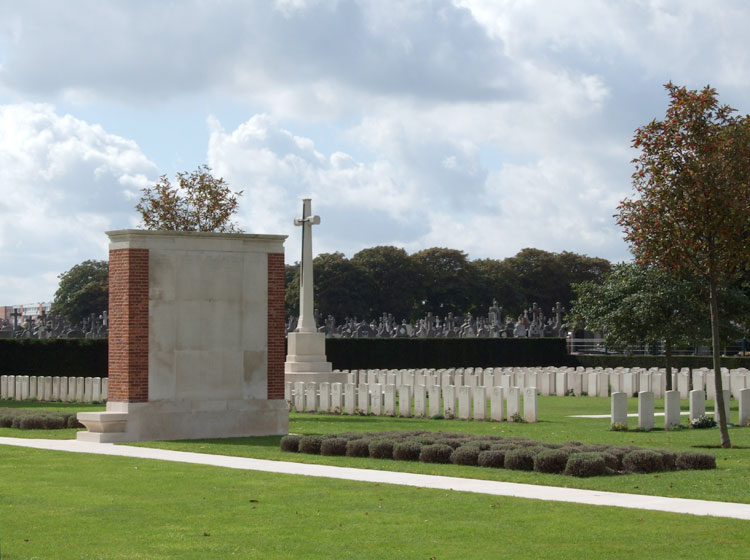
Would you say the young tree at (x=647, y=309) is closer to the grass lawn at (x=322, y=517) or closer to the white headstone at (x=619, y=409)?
the white headstone at (x=619, y=409)

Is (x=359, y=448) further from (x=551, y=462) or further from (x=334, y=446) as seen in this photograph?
(x=551, y=462)

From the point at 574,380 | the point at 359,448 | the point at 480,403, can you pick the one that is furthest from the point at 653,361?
the point at 359,448

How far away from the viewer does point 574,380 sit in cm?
3784

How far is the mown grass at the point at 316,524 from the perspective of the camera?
909 cm

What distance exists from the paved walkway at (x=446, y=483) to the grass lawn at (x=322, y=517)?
0.37 meters

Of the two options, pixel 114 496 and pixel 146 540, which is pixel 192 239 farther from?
pixel 146 540

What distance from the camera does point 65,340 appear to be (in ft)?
136

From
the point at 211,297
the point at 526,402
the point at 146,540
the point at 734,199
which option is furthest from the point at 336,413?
the point at 146,540

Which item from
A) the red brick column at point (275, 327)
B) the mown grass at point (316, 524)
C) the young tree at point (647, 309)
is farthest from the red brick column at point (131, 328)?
the young tree at point (647, 309)

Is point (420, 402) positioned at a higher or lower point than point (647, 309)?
lower

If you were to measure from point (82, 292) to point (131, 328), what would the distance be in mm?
73426

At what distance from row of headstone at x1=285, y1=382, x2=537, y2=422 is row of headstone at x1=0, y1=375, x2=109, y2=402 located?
7.19 meters

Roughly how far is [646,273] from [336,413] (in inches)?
363

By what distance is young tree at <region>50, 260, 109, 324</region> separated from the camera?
91438mm
